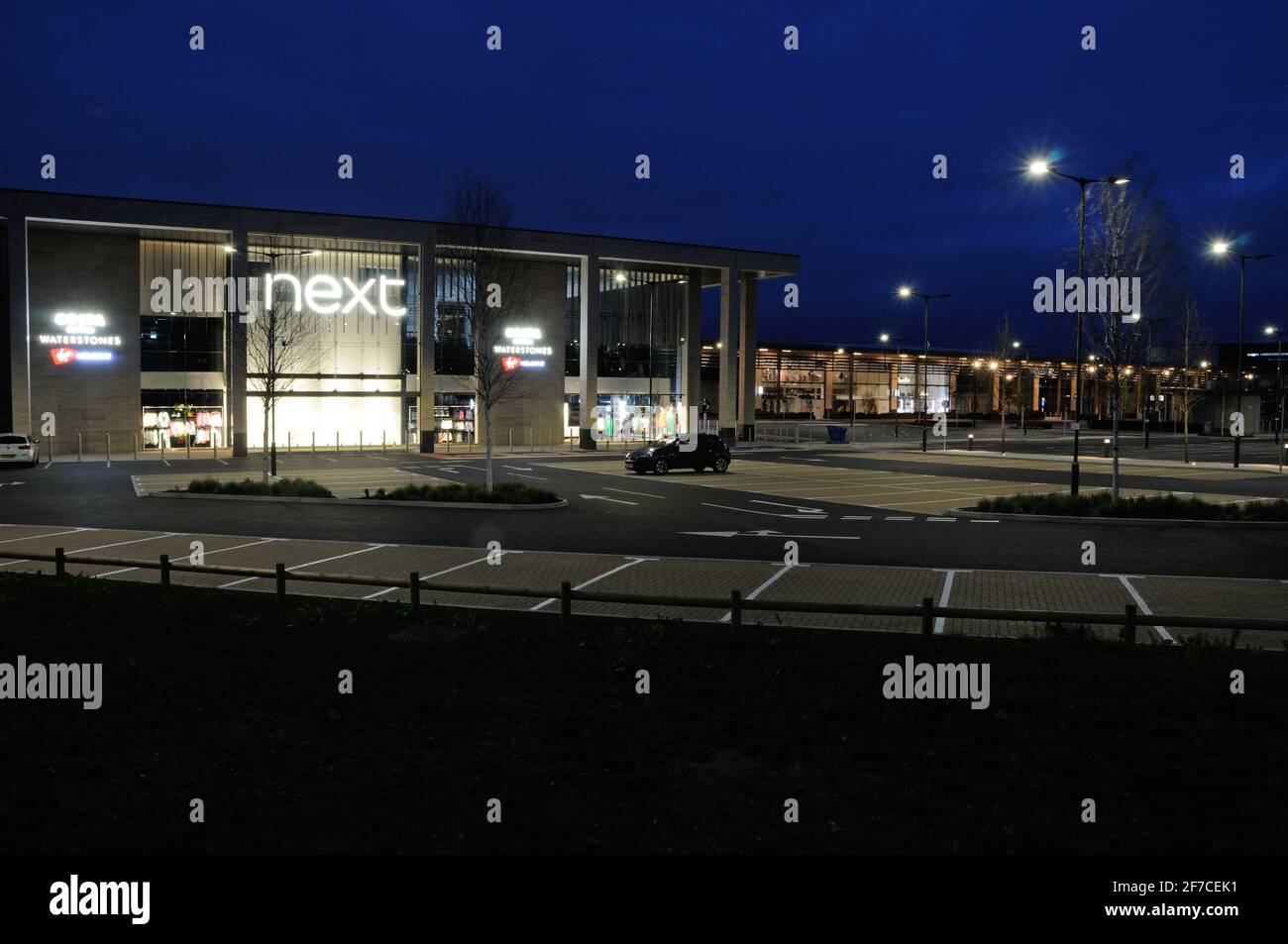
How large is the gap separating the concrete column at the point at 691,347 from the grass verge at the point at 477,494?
34.3 metres

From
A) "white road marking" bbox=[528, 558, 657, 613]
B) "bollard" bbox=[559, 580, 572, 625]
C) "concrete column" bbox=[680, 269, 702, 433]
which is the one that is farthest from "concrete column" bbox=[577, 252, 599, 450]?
"bollard" bbox=[559, 580, 572, 625]

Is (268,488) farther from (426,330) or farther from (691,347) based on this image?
(691,347)

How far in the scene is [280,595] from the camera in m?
13.8

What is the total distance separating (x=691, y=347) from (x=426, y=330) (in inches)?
673

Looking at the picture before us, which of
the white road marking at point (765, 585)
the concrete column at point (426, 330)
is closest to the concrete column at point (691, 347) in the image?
the concrete column at point (426, 330)

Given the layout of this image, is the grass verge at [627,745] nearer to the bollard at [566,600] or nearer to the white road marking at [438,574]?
the bollard at [566,600]

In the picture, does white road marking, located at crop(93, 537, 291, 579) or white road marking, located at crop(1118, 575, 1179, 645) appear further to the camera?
white road marking, located at crop(93, 537, 291, 579)

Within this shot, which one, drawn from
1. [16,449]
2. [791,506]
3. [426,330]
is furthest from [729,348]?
[16,449]

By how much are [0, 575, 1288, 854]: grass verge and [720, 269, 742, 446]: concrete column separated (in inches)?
1907

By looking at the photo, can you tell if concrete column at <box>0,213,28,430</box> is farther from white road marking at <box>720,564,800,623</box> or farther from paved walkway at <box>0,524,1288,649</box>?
white road marking at <box>720,564,800,623</box>

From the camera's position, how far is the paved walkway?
1399 cm

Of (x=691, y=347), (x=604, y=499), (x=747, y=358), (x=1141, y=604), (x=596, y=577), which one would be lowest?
(x=1141, y=604)

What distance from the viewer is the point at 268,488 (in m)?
29.2
